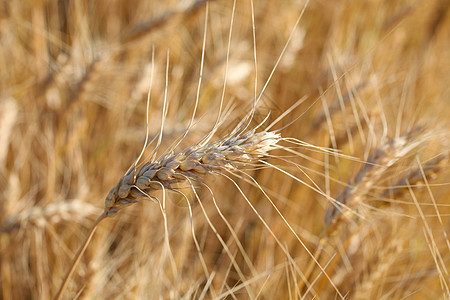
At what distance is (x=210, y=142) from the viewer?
46.8 inches

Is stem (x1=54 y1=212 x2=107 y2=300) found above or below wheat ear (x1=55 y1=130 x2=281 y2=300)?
below

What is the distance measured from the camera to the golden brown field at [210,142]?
3.21ft

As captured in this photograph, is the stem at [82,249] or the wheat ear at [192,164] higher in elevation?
the wheat ear at [192,164]

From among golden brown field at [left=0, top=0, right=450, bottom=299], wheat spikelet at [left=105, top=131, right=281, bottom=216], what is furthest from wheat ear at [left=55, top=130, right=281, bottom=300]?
golden brown field at [left=0, top=0, right=450, bottom=299]

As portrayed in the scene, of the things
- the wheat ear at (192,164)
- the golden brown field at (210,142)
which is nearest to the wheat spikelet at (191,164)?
the wheat ear at (192,164)

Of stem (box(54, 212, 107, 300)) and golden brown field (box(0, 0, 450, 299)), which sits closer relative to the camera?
stem (box(54, 212, 107, 300))

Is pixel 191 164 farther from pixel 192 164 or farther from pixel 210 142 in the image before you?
pixel 210 142

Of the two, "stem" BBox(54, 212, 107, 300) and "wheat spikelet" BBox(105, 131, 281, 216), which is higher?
"wheat spikelet" BBox(105, 131, 281, 216)

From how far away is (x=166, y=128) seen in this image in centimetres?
132

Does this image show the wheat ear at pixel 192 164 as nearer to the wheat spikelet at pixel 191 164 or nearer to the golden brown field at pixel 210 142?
the wheat spikelet at pixel 191 164

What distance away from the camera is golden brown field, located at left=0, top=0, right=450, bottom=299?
98 cm

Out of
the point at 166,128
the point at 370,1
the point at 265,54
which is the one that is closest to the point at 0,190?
the point at 166,128

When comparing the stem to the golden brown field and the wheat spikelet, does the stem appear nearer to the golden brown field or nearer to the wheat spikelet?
the wheat spikelet

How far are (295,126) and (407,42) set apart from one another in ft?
3.12
